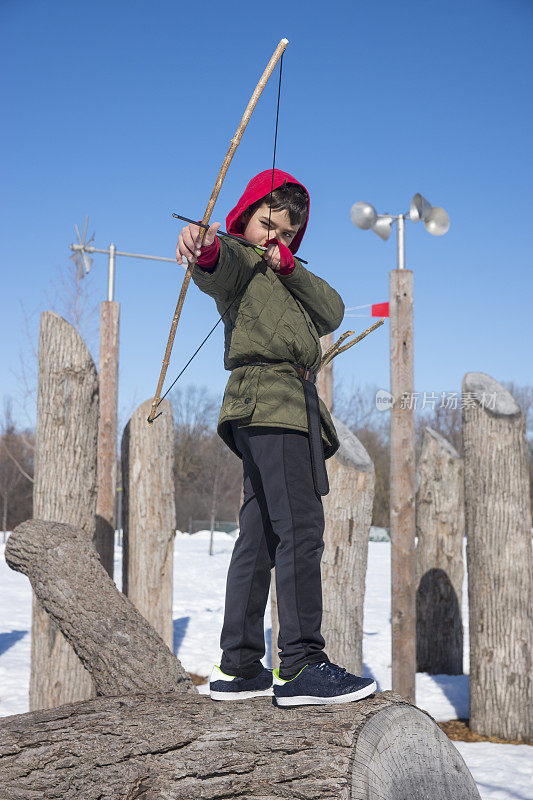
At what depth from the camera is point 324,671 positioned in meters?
2.44

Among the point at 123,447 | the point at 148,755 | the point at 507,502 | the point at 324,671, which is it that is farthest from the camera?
the point at 123,447

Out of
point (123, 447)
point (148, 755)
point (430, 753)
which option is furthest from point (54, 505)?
point (430, 753)

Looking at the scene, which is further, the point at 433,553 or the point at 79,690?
the point at 433,553

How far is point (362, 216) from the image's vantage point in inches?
245

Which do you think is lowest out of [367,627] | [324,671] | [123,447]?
[367,627]

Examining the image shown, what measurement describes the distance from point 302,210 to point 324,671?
175 cm

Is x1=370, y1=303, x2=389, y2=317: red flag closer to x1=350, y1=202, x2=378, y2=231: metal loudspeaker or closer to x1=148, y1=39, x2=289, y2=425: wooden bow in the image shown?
x1=350, y1=202, x2=378, y2=231: metal loudspeaker

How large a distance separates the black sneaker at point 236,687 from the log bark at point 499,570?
3028 millimetres

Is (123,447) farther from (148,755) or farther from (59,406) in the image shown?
(148,755)

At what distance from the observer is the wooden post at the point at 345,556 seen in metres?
4.63

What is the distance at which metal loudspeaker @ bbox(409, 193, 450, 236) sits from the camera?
243 inches

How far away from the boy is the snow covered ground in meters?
2.10

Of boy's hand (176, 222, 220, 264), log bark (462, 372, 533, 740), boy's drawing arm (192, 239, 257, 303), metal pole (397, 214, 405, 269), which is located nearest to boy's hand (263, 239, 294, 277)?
boy's drawing arm (192, 239, 257, 303)

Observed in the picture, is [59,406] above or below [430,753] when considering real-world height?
above
